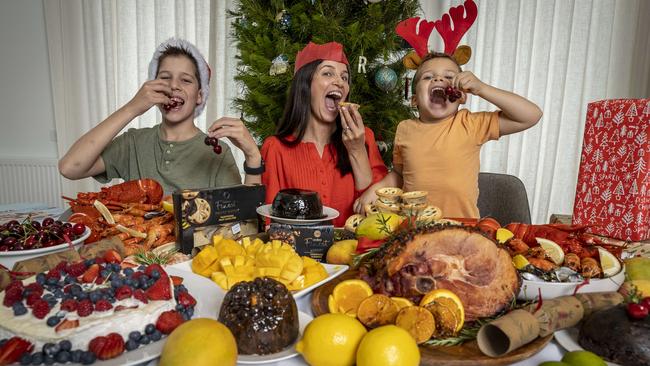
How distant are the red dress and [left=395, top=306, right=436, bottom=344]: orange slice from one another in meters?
1.62

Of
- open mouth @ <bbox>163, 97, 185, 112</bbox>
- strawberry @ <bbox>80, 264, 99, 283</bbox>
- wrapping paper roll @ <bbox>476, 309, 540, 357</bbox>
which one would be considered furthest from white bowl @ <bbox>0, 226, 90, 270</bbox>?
wrapping paper roll @ <bbox>476, 309, 540, 357</bbox>

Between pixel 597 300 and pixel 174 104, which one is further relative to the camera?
pixel 174 104

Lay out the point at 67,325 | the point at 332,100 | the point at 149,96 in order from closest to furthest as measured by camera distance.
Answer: the point at 67,325 < the point at 149,96 < the point at 332,100

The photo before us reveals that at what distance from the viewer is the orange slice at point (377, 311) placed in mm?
1016

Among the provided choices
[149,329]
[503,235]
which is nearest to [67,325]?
[149,329]

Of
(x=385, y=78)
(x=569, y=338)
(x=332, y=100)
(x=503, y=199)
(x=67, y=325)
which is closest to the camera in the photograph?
(x=67, y=325)

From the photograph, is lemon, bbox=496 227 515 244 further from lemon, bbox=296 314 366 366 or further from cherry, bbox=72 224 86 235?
cherry, bbox=72 224 86 235

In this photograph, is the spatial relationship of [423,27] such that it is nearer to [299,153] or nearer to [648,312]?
[299,153]

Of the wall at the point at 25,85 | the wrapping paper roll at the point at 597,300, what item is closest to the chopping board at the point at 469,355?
the wrapping paper roll at the point at 597,300

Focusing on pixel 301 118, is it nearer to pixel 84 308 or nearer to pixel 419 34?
pixel 419 34

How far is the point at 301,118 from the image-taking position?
2.68 meters

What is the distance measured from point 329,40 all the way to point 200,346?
2636 millimetres

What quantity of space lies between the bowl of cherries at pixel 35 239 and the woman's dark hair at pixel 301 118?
144cm

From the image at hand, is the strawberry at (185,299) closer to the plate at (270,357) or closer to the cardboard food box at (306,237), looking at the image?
the plate at (270,357)
